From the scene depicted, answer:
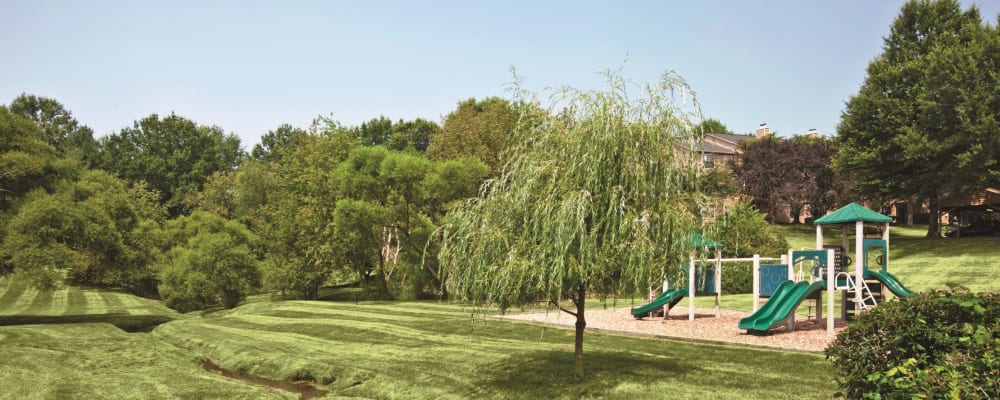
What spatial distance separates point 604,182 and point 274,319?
20.1 metres

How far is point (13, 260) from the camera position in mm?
25016

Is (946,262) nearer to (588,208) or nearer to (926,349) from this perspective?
(588,208)

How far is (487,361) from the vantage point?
15211mm

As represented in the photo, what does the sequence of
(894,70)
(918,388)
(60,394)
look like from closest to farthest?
(918,388) < (60,394) < (894,70)

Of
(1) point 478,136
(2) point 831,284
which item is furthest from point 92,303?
(2) point 831,284

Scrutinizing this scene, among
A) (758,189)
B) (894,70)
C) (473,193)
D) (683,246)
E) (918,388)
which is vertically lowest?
(918,388)

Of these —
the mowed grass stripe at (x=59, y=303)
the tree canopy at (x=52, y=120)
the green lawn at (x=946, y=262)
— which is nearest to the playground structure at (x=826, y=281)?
the green lawn at (x=946, y=262)

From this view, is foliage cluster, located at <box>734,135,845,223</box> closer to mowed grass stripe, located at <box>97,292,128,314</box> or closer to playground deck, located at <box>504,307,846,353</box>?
playground deck, located at <box>504,307,846,353</box>

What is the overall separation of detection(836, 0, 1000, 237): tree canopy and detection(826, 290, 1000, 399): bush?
3398 centimetres

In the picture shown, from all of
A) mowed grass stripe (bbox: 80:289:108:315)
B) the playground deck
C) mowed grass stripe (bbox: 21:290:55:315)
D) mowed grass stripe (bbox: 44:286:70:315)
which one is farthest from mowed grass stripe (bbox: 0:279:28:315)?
the playground deck

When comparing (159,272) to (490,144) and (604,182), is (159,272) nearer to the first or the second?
(490,144)

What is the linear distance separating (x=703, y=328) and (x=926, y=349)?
12.2 meters

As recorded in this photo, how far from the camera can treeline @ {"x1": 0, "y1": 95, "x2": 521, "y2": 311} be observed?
27219 millimetres

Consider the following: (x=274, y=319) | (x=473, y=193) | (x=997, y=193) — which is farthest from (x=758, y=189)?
(x=274, y=319)
